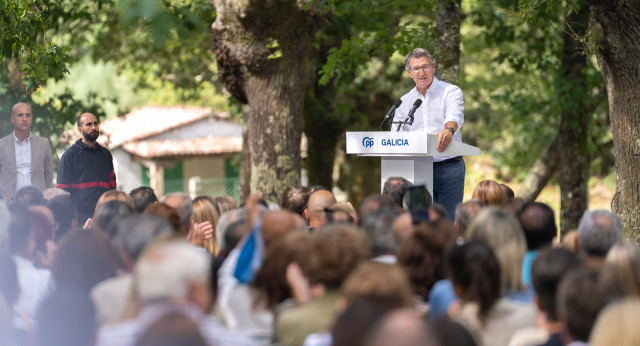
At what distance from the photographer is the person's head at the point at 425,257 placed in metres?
4.20

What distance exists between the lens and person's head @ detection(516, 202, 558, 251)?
4812mm

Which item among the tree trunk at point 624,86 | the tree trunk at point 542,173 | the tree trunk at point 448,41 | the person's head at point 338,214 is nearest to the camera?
the person's head at point 338,214

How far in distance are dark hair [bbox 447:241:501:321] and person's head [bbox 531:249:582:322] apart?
185 millimetres

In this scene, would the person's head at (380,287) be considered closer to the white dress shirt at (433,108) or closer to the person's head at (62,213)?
the person's head at (62,213)

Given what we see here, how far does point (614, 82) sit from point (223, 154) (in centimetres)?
3046

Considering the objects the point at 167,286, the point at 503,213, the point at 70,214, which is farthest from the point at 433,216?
the point at 70,214

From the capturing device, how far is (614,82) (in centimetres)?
811

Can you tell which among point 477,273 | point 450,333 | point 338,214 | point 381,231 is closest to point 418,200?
point 338,214

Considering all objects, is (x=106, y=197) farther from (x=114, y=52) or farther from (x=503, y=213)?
(x=114, y=52)

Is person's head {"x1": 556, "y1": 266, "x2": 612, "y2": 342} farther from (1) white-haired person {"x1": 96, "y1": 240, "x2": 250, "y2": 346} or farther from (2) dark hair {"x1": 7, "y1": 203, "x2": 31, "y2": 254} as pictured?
(2) dark hair {"x1": 7, "y1": 203, "x2": 31, "y2": 254}

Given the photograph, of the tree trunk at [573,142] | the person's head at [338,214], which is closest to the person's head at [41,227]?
the person's head at [338,214]

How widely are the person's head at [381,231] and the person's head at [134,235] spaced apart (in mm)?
1142

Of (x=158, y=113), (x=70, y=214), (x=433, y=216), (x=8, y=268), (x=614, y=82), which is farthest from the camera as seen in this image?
(x=158, y=113)

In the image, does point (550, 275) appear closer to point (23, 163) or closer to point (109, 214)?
point (109, 214)
